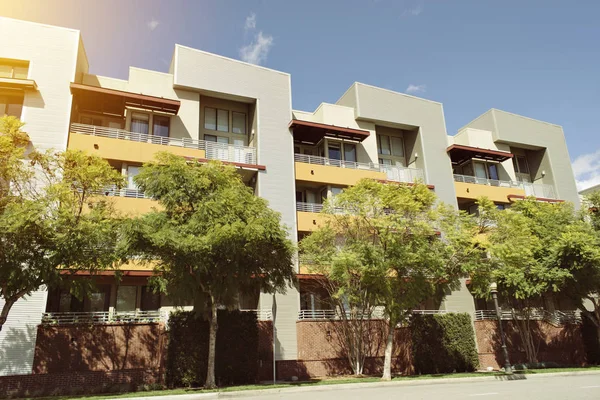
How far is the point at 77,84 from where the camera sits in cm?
2302

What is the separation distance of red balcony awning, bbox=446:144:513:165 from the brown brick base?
2569cm

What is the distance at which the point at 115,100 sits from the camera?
2461 cm

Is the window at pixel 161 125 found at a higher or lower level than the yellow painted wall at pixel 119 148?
higher

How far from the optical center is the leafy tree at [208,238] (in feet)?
53.0

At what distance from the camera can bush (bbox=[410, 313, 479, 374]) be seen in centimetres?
2416

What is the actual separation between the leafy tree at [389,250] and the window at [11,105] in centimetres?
1652

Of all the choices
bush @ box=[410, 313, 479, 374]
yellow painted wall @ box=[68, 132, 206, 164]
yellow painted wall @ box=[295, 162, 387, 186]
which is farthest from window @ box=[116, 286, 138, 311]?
bush @ box=[410, 313, 479, 374]

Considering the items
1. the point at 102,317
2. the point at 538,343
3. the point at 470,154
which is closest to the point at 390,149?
the point at 470,154

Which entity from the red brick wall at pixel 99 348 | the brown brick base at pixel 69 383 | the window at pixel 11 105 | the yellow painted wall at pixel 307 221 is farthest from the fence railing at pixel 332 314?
the window at pixel 11 105

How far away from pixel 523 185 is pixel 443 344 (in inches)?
704

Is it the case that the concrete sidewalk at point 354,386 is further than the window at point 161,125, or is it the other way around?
the window at point 161,125

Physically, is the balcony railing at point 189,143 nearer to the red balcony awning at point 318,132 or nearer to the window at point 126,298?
the red balcony awning at point 318,132

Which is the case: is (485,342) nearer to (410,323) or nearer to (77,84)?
(410,323)

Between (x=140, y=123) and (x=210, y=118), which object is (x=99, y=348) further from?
(x=210, y=118)
